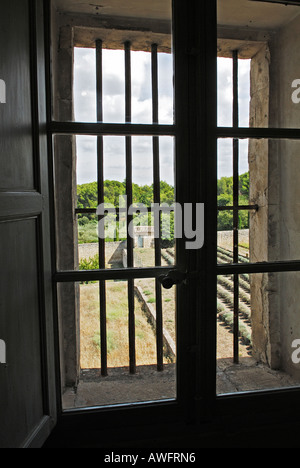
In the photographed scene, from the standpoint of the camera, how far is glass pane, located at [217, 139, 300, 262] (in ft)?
7.34

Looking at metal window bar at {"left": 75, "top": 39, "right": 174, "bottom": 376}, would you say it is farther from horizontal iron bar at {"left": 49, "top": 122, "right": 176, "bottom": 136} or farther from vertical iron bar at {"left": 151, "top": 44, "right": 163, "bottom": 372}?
horizontal iron bar at {"left": 49, "top": 122, "right": 176, "bottom": 136}

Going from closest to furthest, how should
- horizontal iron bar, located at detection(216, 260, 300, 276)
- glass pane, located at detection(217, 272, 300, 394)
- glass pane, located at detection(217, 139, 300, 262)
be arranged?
horizontal iron bar, located at detection(216, 260, 300, 276) → glass pane, located at detection(217, 272, 300, 394) → glass pane, located at detection(217, 139, 300, 262)

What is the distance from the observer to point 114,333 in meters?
2.70

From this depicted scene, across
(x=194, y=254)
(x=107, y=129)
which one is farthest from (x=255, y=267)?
(x=107, y=129)

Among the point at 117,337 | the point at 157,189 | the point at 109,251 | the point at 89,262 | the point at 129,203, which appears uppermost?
the point at 157,189

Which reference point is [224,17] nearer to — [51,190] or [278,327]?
[51,190]

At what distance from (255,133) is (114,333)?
1953mm

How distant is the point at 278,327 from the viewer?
248 cm

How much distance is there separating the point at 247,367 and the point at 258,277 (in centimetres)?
67

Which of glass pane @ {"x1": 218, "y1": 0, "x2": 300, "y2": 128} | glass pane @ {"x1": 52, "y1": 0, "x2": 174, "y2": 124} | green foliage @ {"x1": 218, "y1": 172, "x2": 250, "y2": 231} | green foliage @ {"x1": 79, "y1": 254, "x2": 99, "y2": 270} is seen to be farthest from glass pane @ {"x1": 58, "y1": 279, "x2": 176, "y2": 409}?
glass pane @ {"x1": 218, "y1": 0, "x2": 300, "y2": 128}

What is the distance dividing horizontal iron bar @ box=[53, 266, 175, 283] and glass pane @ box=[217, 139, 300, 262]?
1.26 metres

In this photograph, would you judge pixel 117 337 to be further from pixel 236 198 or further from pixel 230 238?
pixel 236 198

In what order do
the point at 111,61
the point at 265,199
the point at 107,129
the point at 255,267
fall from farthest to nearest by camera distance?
the point at 265,199
the point at 111,61
the point at 255,267
the point at 107,129
